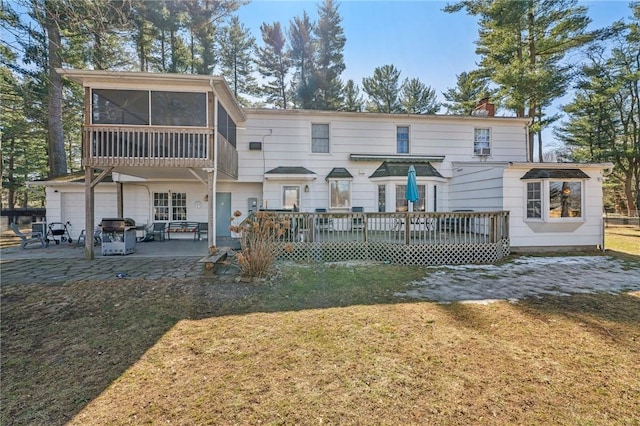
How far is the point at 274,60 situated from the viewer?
882 inches

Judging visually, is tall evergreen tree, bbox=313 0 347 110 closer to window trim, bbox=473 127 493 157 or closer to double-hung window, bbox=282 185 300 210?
window trim, bbox=473 127 493 157

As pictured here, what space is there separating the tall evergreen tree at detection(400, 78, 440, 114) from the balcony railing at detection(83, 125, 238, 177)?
20493 millimetres

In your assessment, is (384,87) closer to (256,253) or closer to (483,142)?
(483,142)

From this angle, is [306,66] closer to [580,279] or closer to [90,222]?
[90,222]

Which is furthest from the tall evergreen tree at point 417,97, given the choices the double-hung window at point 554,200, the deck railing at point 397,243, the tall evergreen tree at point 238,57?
the deck railing at point 397,243

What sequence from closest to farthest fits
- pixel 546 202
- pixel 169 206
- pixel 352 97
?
pixel 546 202
pixel 169 206
pixel 352 97

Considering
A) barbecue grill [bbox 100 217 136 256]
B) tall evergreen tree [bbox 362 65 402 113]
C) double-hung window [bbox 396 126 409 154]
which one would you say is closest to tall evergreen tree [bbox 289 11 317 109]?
tall evergreen tree [bbox 362 65 402 113]

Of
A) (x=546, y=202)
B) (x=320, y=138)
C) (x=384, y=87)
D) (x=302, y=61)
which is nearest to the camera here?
(x=546, y=202)

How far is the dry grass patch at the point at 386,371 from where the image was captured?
2.40 m

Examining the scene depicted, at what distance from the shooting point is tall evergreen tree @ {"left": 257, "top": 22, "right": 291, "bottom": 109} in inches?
863

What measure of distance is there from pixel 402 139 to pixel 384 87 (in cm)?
1356

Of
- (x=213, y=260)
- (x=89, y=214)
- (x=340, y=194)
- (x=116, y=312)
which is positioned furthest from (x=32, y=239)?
(x=340, y=194)

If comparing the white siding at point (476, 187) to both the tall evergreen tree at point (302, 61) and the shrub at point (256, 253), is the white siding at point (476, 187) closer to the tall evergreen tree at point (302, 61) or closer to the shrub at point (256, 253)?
the shrub at point (256, 253)

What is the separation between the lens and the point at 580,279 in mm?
6695
